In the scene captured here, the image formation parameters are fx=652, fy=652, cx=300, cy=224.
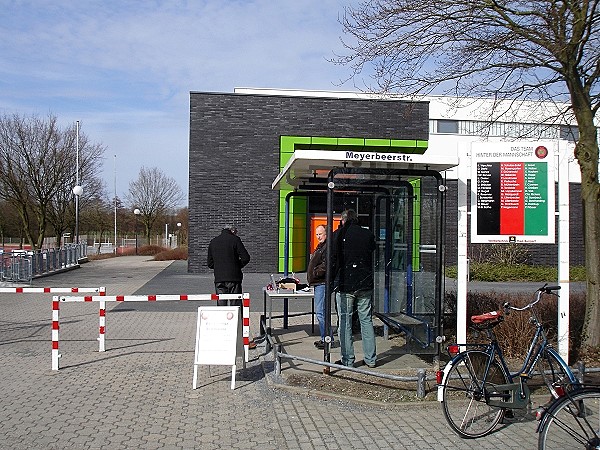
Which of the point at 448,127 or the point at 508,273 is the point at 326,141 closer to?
the point at 508,273

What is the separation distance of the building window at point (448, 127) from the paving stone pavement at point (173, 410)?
2648cm

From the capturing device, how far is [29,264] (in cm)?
2191

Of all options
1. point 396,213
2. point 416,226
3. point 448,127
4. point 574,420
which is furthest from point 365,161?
point 448,127

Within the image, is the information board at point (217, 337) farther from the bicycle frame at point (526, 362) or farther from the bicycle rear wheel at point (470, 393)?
the bicycle frame at point (526, 362)

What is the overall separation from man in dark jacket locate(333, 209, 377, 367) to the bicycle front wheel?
3410 mm

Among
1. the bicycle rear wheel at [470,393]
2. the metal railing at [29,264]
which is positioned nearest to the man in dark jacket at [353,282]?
the bicycle rear wheel at [470,393]

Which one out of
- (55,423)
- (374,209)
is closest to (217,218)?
(374,209)

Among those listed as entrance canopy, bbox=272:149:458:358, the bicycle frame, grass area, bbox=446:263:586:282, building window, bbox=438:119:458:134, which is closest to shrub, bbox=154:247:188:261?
building window, bbox=438:119:458:134

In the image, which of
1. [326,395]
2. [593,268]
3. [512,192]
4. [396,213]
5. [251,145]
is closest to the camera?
[326,395]

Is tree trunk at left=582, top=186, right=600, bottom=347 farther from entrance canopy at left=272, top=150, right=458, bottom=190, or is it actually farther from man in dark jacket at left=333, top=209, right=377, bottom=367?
man in dark jacket at left=333, top=209, right=377, bottom=367

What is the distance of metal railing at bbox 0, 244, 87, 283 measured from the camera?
859 inches

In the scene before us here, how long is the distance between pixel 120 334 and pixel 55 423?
5.43 metres

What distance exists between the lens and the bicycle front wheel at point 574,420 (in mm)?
4445

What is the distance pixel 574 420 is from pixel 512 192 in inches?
162
